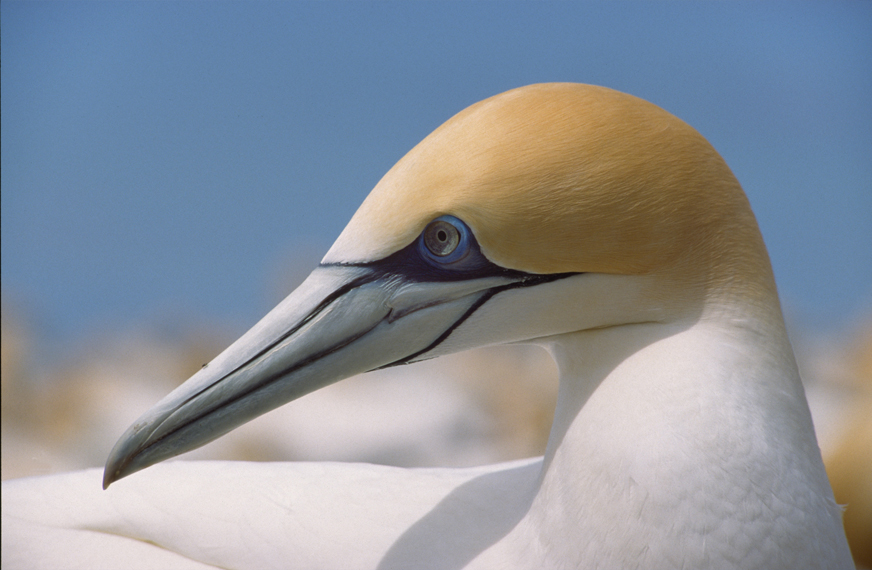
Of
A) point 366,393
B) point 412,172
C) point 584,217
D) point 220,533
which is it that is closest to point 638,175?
point 584,217

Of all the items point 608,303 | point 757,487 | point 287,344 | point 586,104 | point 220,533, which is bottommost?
point 757,487

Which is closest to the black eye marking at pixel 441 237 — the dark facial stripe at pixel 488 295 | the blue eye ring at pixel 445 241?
the blue eye ring at pixel 445 241

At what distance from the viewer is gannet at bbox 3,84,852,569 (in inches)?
64.9

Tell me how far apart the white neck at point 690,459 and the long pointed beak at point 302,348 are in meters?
0.36

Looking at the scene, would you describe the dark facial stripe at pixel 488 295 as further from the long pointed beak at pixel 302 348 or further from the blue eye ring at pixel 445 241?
the blue eye ring at pixel 445 241

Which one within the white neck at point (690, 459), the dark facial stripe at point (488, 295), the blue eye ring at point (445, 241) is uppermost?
the blue eye ring at point (445, 241)

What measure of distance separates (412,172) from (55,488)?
1.85 metres

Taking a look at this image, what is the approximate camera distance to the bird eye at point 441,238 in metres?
1.70

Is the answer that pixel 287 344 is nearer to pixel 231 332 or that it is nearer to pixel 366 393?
pixel 366 393

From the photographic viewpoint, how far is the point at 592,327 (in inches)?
72.8

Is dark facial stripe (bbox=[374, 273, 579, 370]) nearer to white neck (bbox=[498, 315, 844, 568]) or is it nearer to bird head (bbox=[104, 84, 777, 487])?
bird head (bbox=[104, 84, 777, 487])

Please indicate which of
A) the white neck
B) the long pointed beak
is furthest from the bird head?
the white neck

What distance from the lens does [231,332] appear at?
729 cm

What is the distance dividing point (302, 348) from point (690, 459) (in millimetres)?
854
